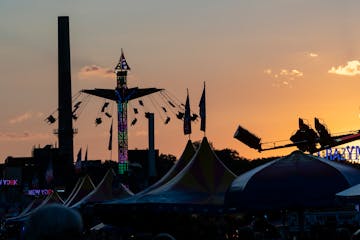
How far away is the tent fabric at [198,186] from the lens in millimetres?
20688

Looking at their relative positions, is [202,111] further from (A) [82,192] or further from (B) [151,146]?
(B) [151,146]

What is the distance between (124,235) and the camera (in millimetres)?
29016

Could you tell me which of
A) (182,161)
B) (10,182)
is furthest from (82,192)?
(10,182)

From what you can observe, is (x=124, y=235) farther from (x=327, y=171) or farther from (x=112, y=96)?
(x=112, y=96)

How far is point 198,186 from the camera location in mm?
21516

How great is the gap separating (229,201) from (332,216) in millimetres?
15246

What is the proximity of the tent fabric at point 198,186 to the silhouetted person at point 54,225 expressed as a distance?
16385 millimetres

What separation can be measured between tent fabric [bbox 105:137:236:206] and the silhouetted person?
1639 centimetres

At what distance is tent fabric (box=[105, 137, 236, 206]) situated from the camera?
2069 centimetres

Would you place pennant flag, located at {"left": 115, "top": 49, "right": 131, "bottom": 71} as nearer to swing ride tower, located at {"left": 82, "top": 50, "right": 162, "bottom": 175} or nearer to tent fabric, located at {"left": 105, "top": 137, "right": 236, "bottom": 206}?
swing ride tower, located at {"left": 82, "top": 50, "right": 162, "bottom": 175}

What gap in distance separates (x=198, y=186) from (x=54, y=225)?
17874 mm

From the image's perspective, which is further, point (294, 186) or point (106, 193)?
point (106, 193)

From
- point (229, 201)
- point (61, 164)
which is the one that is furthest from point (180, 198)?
point (61, 164)

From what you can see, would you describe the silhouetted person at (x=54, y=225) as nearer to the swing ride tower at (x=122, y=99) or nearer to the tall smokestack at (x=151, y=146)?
the tall smokestack at (x=151, y=146)
